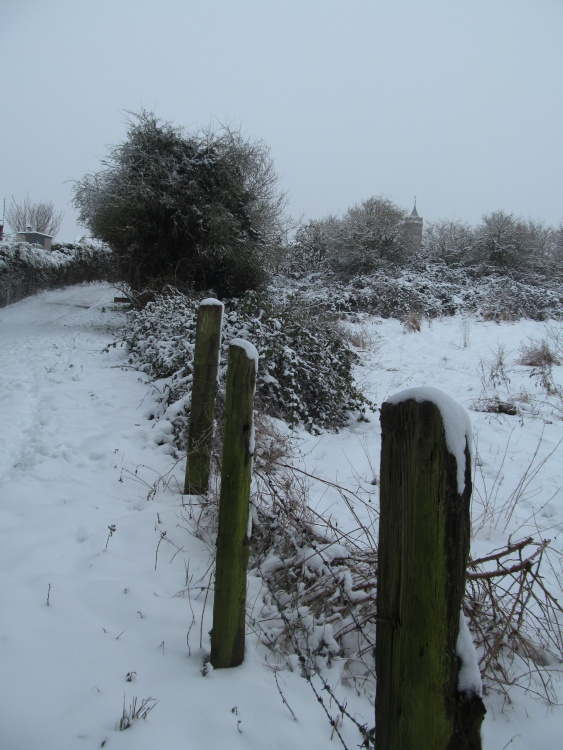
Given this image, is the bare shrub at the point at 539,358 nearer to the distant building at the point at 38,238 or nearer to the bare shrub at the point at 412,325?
the bare shrub at the point at 412,325

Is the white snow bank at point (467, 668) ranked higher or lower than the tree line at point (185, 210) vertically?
lower

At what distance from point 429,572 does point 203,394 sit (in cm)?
250

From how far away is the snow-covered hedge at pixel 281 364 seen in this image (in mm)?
5480

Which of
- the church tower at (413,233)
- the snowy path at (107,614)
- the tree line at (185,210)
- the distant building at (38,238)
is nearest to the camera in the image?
the snowy path at (107,614)

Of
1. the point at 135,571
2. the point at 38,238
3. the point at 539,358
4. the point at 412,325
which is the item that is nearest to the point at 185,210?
the point at 412,325

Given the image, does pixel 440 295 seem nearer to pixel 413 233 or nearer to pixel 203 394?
pixel 413 233

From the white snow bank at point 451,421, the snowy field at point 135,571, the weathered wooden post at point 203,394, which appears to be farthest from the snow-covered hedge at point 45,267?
the white snow bank at point 451,421

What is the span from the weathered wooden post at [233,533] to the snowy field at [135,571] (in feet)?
0.38

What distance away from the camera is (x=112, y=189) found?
10172 millimetres

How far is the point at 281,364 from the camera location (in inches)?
228

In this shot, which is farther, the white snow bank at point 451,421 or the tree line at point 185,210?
the tree line at point 185,210

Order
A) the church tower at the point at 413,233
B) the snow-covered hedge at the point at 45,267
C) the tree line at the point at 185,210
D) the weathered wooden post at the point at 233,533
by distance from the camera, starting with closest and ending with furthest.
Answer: the weathered wooden post at the point at 233,533 → the tree line at the point at 185,210 → the snow-covered hedge at the point at 45,267 → the church tower at the point at 413,233

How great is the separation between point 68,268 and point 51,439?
19.6 m

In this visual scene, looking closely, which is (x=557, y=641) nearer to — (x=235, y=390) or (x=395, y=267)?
(x=235, y=390)
